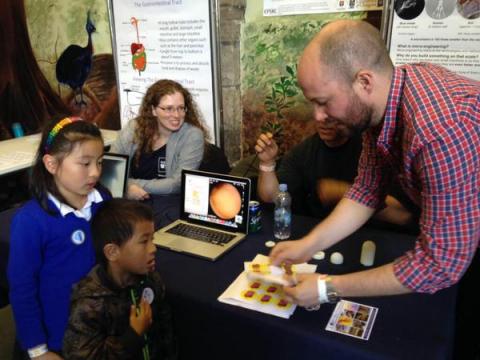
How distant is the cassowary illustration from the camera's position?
349 cm

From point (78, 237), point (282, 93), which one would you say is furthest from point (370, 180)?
point (282, 93)

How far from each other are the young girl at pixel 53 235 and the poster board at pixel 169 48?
5.15 ft

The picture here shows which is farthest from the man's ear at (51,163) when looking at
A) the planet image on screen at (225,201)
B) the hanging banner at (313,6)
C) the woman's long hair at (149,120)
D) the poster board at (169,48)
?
the hanging banner at (313,6)

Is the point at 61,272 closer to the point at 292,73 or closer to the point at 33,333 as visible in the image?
the point at 33,333

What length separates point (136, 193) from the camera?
80.9 inches

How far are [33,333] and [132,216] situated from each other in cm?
48

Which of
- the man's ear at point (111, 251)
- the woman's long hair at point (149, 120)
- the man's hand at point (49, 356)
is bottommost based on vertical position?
the man's hand at point (49, 356)

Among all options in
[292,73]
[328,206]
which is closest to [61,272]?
[328,206]

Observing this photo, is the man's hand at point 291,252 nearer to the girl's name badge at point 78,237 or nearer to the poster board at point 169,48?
the girl's name badge at point 78,237

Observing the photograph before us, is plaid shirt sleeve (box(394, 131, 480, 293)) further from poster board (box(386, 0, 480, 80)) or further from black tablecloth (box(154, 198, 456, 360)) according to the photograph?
poster board (box(386, 0, 480, 80))

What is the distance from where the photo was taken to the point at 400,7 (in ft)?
6.91

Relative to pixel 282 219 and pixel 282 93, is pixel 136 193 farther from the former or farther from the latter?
pixel 282 93

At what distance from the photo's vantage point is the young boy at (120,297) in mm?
1071

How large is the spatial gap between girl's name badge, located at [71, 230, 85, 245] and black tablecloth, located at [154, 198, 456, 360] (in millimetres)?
283
